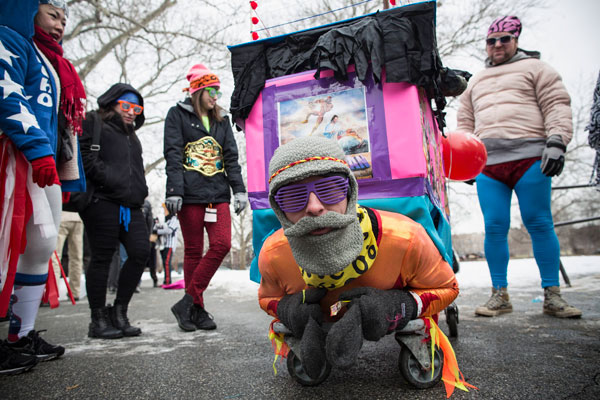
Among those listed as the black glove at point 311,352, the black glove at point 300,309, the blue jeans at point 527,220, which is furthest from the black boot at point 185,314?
the blue jeans at point 527,220

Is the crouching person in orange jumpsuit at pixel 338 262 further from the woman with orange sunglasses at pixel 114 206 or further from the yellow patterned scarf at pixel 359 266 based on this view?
the woman with orange sunglasses at pixel 114 206

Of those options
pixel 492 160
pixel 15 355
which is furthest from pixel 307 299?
pixel 492 160

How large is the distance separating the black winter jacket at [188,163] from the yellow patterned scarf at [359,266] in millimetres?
1656

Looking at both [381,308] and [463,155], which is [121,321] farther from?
[463,155]

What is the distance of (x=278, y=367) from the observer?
1804 millimetres

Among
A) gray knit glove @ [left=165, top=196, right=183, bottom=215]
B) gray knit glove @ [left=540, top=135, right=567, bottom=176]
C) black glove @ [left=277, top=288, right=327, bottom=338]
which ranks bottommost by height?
black glove @ [left=277, top=288, right=327, bottom=338]

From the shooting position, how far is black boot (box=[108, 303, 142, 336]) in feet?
8.69

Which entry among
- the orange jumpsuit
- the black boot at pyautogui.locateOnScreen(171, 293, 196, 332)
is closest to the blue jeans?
the orange jumpsuit

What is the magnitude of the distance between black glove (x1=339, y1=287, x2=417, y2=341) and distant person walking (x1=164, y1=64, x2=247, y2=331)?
1660mm

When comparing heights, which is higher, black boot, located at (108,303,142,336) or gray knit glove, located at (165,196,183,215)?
gray knit glove, located at (165,196,183,215)

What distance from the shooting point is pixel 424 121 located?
6.20 ft

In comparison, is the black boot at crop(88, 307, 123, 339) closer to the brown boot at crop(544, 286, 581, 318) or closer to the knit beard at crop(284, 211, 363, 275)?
the knit beard at crop(284, 211, 363, 275)

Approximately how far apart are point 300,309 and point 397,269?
0.39 meters

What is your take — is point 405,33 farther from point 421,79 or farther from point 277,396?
point 277,396
